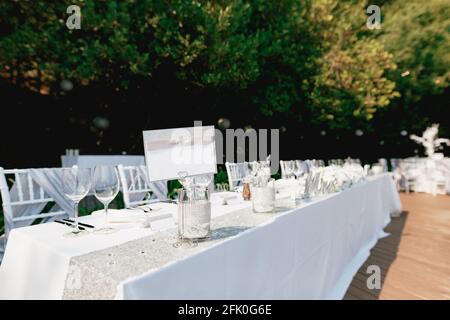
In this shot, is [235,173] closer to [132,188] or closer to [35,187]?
[132,188]

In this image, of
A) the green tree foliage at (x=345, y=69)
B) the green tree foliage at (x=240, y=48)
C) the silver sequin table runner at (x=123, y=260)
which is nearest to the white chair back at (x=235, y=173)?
the green tree foliage at (x=240, y=48)

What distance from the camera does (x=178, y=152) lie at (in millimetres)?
2029

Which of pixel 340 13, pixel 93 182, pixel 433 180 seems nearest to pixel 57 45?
pixel 93 182

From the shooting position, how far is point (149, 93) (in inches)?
237

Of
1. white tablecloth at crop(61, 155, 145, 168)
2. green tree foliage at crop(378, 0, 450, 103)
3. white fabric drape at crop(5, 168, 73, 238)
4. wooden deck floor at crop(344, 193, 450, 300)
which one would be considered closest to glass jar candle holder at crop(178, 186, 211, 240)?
white fabric drape at crop(5, 168, 73, 238)

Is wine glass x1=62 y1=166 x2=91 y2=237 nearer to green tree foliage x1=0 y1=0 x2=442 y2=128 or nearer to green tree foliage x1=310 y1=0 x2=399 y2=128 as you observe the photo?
green tree foliage x1=0 y1=0 x2=442 y2=128

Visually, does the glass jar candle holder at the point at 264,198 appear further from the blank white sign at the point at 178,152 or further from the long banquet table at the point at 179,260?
the blank white sign at the point at 178,152

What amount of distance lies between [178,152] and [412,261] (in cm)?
271

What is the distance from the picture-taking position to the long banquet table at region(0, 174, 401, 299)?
79 cm

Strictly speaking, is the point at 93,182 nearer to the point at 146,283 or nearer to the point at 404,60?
the point at 146,283

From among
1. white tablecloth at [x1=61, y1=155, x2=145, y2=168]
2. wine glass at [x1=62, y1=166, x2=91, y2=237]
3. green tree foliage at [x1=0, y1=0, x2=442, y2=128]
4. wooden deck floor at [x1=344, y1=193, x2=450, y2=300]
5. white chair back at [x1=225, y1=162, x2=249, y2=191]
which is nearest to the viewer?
wine glass at [x1=62, y1=166, x2=91, y2=237]

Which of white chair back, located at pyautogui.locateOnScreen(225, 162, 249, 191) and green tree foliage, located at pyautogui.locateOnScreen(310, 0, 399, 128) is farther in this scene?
green tree foliage, located at pyautogui.locateOnScreen(310, 0, 399, 128)

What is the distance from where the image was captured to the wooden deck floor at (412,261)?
232 centimetres

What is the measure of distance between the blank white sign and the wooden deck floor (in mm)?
1495
